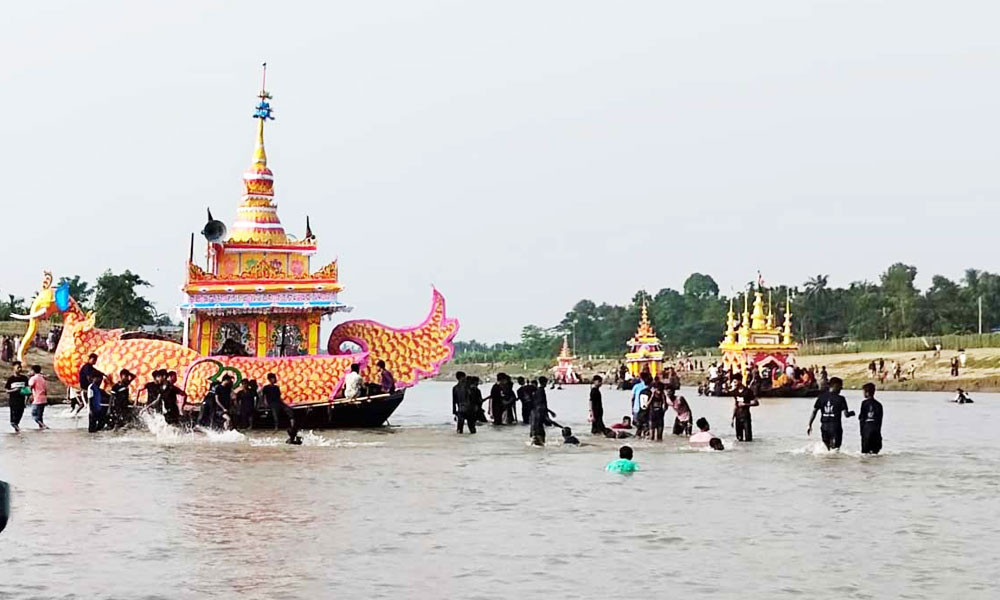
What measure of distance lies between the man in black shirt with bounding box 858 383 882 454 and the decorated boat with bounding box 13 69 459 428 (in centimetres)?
1032

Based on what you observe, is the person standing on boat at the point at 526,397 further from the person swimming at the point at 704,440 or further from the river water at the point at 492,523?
the river water at the point at 492,523

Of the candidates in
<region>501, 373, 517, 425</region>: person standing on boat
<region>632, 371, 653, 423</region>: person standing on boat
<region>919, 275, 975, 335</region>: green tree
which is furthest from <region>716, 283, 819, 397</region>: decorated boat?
<region>632, 371, 653, 423</region>: person standing on boat

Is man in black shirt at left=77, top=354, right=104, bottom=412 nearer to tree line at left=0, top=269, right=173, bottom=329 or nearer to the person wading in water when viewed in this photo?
the person wading in water

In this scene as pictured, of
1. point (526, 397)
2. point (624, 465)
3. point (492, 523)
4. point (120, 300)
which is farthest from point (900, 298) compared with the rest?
point (492, 523)

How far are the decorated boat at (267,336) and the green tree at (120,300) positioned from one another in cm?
4290

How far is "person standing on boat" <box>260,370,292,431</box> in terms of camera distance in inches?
974

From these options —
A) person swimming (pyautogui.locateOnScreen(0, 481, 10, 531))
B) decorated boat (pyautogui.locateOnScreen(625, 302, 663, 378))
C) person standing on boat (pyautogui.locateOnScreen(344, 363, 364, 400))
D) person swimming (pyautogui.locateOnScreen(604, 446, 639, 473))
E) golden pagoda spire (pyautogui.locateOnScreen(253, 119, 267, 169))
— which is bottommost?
person swimming (pyautogui.locateOnScreen(604, 446, 639, 473))

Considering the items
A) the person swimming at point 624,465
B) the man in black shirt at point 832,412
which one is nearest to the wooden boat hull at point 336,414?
the person swimming at point 624,465

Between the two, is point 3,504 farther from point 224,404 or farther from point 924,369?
point 924,369

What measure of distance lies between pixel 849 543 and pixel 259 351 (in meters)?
18.5

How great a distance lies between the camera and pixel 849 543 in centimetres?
1169

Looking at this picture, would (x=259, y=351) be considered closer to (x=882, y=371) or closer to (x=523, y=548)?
(x=523, y=548)

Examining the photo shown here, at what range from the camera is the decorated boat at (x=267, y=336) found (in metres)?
26.4

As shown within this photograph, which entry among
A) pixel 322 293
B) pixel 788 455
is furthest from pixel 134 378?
pixel 788 455
